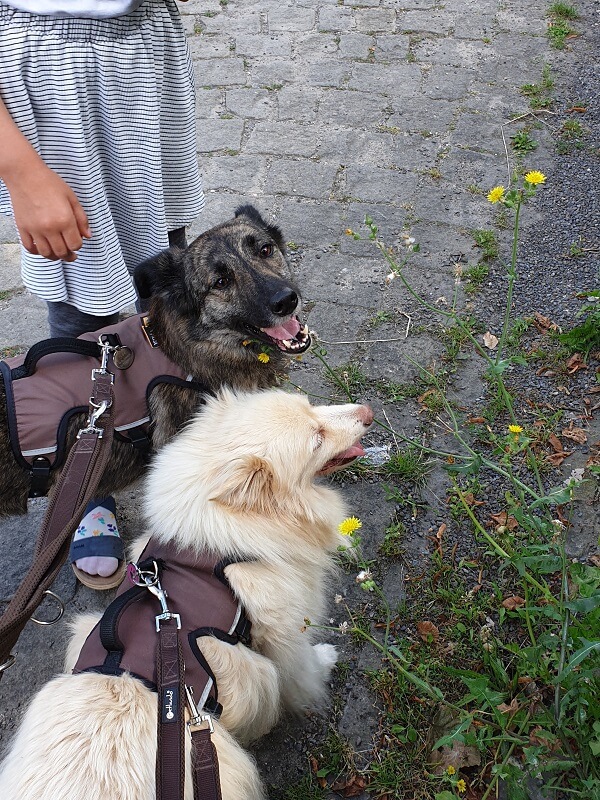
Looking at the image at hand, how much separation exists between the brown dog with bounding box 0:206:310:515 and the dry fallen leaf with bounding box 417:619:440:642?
1206 mm

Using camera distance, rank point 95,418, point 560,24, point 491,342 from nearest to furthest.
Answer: point 95,418 → point 491,342 → point 560,24

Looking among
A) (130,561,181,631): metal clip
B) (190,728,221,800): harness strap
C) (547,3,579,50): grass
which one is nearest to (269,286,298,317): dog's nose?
(130,561,181,631): metal clip

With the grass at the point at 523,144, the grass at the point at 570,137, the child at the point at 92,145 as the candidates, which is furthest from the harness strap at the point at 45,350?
the grass at the point at 570,137

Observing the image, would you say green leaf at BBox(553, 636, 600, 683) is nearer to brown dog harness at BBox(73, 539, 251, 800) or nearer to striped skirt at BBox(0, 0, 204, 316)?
brown dog harness at BBox(73, 539, 251, 800)

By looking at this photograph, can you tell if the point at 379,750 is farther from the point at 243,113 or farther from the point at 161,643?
the point at 243,113

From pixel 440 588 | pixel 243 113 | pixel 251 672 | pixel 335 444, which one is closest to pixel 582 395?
pixel 440 588

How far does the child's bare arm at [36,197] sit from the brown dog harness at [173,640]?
98cm

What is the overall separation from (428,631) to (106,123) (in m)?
2.25

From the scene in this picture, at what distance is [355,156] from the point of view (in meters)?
5.01

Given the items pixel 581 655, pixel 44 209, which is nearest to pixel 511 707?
pixel 581 655

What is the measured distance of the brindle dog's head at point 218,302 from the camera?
8.57 ft

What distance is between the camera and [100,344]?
2363 mm

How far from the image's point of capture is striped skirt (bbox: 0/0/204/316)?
2.07 metres

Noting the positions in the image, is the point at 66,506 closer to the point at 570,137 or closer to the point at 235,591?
the point at 235,591
